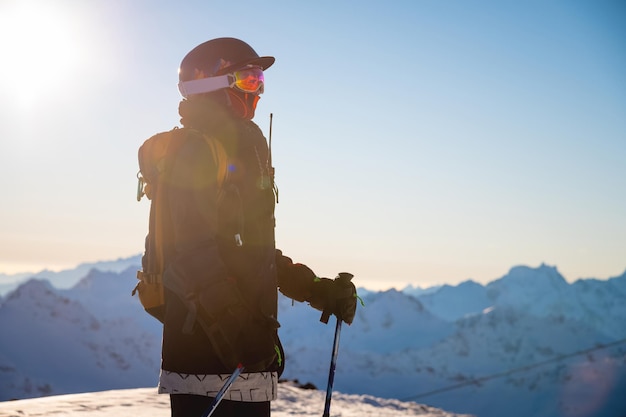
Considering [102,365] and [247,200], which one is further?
[102,365]

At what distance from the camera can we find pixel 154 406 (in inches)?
333

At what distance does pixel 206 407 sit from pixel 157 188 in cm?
115

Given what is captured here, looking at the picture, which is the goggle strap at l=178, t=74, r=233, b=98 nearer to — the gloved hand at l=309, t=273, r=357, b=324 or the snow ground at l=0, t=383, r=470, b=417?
the gloved hand at l=309, t=273, r=357, b=324

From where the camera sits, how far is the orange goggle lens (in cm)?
357

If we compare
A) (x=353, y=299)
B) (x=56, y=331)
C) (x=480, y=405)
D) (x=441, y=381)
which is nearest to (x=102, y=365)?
(x=56, y=331)

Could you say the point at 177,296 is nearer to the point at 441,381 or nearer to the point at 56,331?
the point at 56,331

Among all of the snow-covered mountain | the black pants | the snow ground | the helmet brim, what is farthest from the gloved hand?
the snow-covered mountain

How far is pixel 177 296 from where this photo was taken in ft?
10.9

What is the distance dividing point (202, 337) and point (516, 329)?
657 ft

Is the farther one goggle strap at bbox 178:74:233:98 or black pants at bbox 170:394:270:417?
goggle strap at bbox 178:74:233:98

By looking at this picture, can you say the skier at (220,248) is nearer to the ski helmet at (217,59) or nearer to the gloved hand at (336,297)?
the ski helmet at (217,59)

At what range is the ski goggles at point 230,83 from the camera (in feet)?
11.6

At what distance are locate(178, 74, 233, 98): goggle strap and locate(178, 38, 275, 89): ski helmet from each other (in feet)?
0.18

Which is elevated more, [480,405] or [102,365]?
[102,365]
